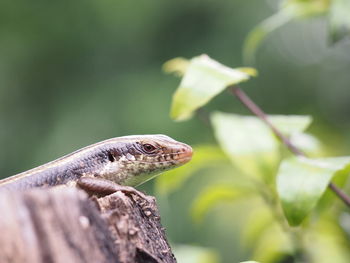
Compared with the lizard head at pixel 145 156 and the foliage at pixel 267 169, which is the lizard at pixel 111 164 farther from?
the foliage at pixel 267 169

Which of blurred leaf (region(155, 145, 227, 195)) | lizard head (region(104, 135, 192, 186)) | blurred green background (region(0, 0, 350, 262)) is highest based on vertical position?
blurred green background (region(0, 0, 350, 262))

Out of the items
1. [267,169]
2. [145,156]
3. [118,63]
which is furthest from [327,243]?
[118,63]

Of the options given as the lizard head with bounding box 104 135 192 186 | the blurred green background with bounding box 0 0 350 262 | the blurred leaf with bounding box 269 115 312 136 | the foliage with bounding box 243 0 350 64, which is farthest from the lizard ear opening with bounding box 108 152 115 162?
the blurred green background with bounding box 0 0 350 262

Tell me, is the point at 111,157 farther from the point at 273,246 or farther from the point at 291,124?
the point at 273,246

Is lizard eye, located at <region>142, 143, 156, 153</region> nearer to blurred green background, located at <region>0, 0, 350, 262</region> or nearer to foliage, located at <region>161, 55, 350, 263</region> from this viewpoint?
foliage, located at <region>161, 55, 350, 263</region>

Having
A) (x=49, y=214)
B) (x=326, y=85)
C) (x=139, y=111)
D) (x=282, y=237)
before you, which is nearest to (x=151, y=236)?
(x=49, y=214)

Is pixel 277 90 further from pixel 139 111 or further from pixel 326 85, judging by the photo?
pixel 139 111

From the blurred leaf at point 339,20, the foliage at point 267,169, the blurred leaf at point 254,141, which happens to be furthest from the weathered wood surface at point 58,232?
the blurred leaf at point 339,20
